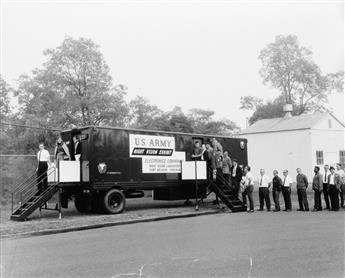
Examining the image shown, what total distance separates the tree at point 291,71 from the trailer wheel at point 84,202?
32660mm

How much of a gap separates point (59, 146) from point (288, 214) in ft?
26.9

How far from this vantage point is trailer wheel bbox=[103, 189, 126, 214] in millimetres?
17516

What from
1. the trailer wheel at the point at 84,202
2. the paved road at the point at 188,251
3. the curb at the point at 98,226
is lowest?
the paved road at the point at 188,251

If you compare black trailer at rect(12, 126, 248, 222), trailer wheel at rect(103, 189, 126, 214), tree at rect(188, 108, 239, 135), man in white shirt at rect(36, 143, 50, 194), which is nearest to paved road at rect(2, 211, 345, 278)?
trailer wheel at rect(103, 189, 126, 214)

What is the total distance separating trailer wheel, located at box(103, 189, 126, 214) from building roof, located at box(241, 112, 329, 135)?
21762 millimetres

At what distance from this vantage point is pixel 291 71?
50219 millimetres

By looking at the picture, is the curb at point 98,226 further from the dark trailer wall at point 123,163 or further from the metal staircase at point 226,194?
the dark trailer wall at point 123,163

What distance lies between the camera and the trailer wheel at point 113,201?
17516 mm

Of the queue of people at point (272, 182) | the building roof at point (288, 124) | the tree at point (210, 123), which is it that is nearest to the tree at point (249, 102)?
the tree at point (210, 123)

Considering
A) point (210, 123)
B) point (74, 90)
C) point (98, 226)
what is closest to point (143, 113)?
point (74, 90)

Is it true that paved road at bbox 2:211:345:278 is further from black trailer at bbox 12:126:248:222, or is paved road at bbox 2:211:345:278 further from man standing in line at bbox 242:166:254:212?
man standing in line at bbox 242:166:254:212

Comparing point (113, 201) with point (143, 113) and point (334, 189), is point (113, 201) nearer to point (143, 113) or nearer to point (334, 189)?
point (334, 189)

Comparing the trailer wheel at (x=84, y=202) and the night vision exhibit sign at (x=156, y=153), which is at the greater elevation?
the night vision exhibit sign at (x=156, y=153)

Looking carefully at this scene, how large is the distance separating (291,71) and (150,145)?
112ft
